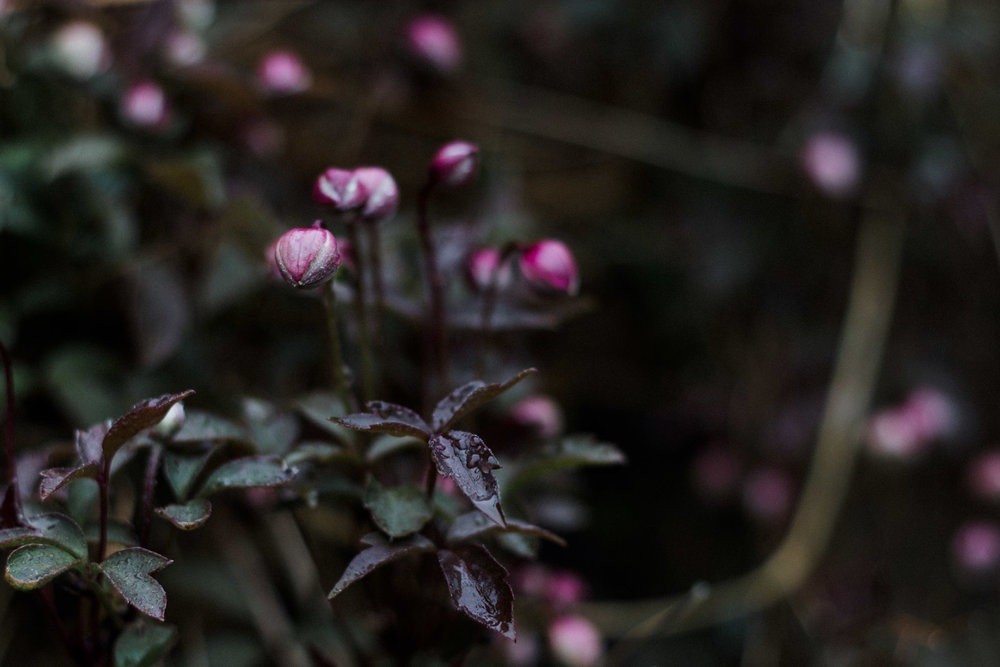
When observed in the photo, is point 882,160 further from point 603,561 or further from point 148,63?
point 148,63

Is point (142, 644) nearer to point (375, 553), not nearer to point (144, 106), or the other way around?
point (375, 553)

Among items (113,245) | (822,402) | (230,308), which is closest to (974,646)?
(822,402)

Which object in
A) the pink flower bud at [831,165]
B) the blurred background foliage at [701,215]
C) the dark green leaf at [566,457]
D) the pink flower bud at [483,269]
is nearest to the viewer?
the dark green leaf at [566,457]

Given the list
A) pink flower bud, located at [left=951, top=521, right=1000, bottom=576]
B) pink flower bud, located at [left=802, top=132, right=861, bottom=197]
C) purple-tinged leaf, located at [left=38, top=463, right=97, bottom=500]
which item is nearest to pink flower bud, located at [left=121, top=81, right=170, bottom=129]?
purple-tinged leaf, located at [left=38, top=463, right=97, bottom=500]

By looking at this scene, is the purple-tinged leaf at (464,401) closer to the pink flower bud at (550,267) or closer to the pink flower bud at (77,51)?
the pink flower bud at (550,267)

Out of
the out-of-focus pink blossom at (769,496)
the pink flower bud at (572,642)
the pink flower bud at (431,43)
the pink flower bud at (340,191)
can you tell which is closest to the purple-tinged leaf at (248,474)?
the pink flower bud at (340,191)

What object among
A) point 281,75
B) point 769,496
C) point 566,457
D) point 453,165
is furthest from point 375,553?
point 769,496
